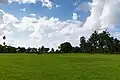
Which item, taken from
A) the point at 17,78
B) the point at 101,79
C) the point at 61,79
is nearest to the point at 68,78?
the point at 61,79

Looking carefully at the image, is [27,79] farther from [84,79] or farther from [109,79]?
[109,79]

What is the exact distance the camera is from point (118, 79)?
29.5 m

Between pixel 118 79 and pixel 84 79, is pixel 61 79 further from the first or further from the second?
pixel 118 79

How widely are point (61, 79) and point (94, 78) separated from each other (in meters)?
3.93

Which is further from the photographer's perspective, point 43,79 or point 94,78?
point 94,78

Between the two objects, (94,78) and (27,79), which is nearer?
(27,79)

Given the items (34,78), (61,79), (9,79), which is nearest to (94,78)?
(61,79)

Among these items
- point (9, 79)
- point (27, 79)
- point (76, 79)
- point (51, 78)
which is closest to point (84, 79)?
point (76, 79)

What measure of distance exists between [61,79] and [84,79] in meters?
2.40

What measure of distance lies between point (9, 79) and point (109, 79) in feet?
33.3

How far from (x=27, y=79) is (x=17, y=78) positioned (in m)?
1.66

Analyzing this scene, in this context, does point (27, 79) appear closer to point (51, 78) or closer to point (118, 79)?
point (51, 78)

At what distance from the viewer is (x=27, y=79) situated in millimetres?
29016

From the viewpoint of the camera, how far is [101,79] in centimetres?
2998
